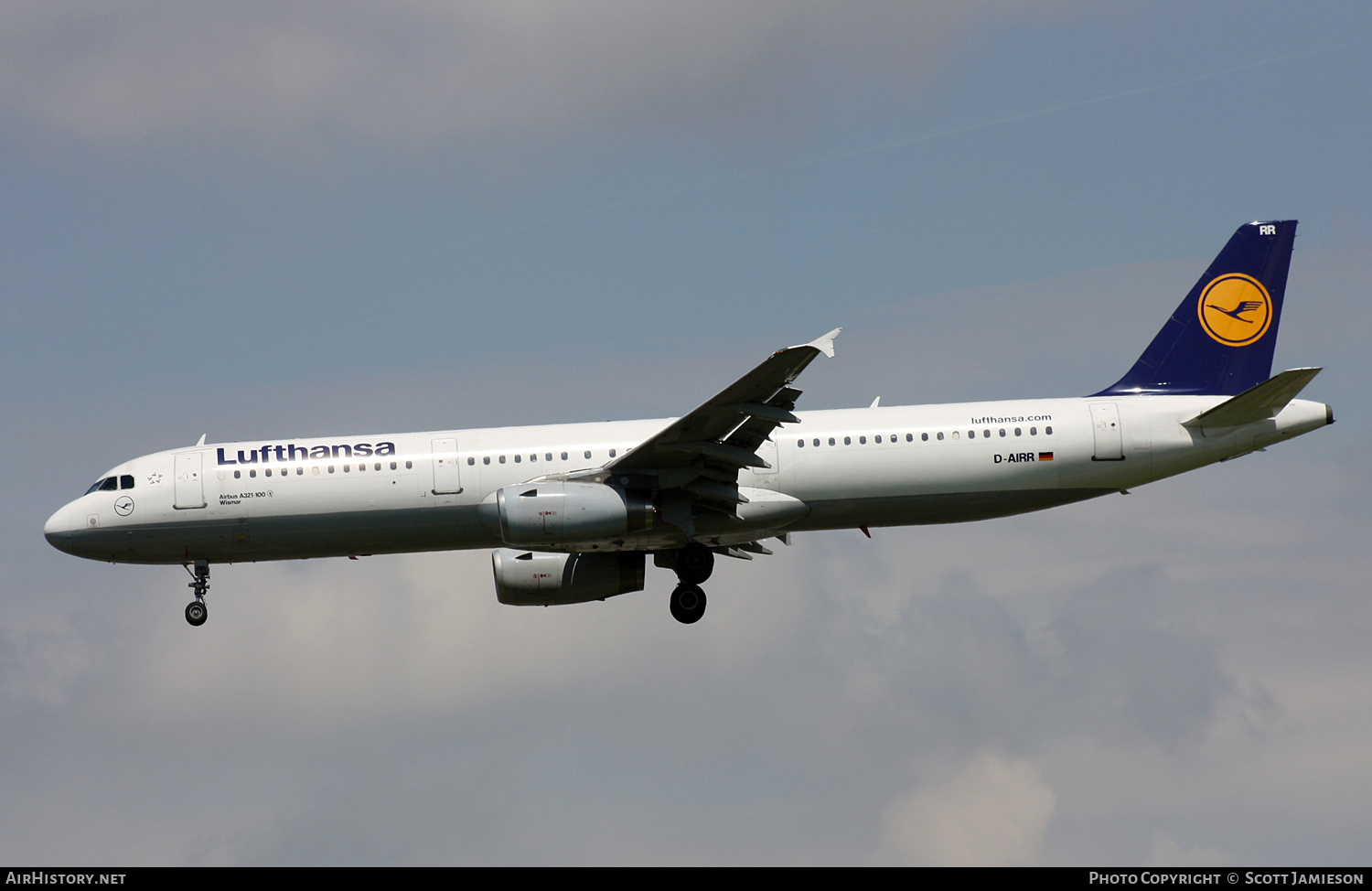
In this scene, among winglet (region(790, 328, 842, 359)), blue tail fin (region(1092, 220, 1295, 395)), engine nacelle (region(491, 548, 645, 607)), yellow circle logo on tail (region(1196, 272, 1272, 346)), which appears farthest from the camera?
yellow circle logo on tail (region(1196, 272, 1272, 346))

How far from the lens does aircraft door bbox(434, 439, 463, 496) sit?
105 feet

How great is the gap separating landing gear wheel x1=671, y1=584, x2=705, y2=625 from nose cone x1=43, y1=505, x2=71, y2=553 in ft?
43.8

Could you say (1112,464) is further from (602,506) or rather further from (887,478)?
(602,506)

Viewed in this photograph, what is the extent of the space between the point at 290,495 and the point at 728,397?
9.87 metres

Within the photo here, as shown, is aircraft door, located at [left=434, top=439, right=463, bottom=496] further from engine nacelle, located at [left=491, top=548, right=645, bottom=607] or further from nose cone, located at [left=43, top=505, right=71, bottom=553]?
nose cone, located at [left=43, top=505, right=71, bottom=553]

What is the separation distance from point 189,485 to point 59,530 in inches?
127

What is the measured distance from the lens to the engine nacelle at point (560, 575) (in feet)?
112

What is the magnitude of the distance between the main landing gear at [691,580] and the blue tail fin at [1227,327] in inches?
393

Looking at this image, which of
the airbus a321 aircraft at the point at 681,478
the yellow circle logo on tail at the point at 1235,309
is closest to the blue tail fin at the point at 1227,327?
the yellow circle logo on tail at the point at 1235,309

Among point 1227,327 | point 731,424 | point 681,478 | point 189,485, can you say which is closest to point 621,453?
point 681,478

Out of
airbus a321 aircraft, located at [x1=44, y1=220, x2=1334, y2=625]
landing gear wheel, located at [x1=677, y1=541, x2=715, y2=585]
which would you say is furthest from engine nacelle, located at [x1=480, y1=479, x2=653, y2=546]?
landing gear wheel, located at [x1=677, y1=541, x2=715, y2=585]

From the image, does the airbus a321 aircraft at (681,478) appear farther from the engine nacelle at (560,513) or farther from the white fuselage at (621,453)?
the engine nacelle at (560,513)

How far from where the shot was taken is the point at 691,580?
32969 millimetres
